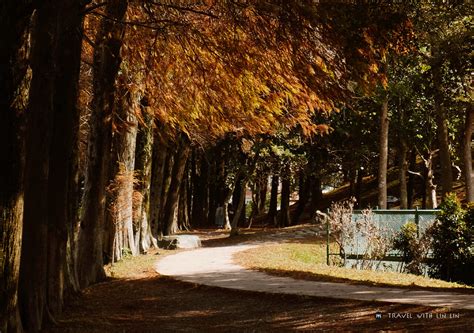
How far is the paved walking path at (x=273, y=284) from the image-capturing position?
865 cm

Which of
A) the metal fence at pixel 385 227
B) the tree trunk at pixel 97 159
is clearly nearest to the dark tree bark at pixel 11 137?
the tree trunk at pixel 97 159

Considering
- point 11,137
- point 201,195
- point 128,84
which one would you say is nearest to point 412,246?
point 128,84

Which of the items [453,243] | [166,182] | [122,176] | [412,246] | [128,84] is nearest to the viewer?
[128,84]

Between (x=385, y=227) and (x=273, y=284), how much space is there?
612 centimetres

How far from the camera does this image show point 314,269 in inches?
552

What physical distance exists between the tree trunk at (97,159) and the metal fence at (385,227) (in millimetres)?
7641

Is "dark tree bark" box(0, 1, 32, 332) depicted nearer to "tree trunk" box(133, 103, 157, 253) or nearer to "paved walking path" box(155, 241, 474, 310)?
"paved walking path" box(155, 241, 474, 310)

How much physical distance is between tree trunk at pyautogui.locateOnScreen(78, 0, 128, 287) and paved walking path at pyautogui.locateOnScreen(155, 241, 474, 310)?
211cm

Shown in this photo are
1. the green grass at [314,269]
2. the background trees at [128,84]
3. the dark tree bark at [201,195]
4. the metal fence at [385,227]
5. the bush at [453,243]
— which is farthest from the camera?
the dark tree bark at [201,195]

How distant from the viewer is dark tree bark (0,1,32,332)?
5887 millimetres

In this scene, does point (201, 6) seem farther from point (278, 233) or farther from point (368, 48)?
point (278, 233)

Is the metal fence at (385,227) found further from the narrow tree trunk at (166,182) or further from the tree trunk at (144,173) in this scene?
the narrow tree trunk at (166,182)

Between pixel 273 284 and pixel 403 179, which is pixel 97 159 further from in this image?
pixel 403 179

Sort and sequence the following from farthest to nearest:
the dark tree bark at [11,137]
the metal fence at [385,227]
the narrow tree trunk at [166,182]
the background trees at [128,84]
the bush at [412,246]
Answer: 1. the narrow tree trunk at [166,182]
2. the metal fence at [385,227]
3. the bush at [412,246]
4. the background trees at [128,84]
5. the dark tree bark at [11,137]
